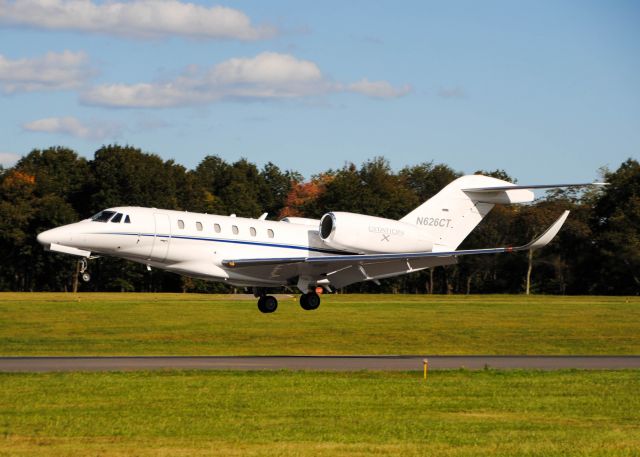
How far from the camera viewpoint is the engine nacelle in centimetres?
3575

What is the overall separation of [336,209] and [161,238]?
59.1 meters

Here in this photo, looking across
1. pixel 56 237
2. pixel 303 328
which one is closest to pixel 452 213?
pixel 56 237

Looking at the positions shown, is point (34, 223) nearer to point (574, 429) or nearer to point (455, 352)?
point (455, 352)

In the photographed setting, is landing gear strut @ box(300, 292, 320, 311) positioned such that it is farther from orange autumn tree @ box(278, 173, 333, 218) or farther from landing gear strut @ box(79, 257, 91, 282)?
orange autumn tree @ box(278, 173, 333, 218)

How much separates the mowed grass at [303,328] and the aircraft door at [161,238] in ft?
25.1

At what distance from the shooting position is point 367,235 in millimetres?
36062

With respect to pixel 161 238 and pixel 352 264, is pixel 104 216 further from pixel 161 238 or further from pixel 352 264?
pixel 352 264

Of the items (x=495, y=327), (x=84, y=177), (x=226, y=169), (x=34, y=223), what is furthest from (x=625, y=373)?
(x=226, y=169)

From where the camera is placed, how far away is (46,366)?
3083cm

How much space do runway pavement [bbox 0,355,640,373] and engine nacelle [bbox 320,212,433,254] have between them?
3.61 metres

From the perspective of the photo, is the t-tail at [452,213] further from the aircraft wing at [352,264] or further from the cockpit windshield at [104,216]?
the cockpit windshield at [104,216]

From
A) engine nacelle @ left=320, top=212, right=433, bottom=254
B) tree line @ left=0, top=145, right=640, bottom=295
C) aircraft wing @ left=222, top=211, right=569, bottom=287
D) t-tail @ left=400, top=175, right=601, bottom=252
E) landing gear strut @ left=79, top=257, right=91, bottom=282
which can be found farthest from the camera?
tree line @ left=0, top=145, right=640, bottom=295

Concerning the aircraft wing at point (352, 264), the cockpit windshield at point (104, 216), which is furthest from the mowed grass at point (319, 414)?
the cockpit windshield at point (104, 216)

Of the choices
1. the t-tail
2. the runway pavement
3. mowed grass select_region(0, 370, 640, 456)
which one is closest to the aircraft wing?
the t-tail
